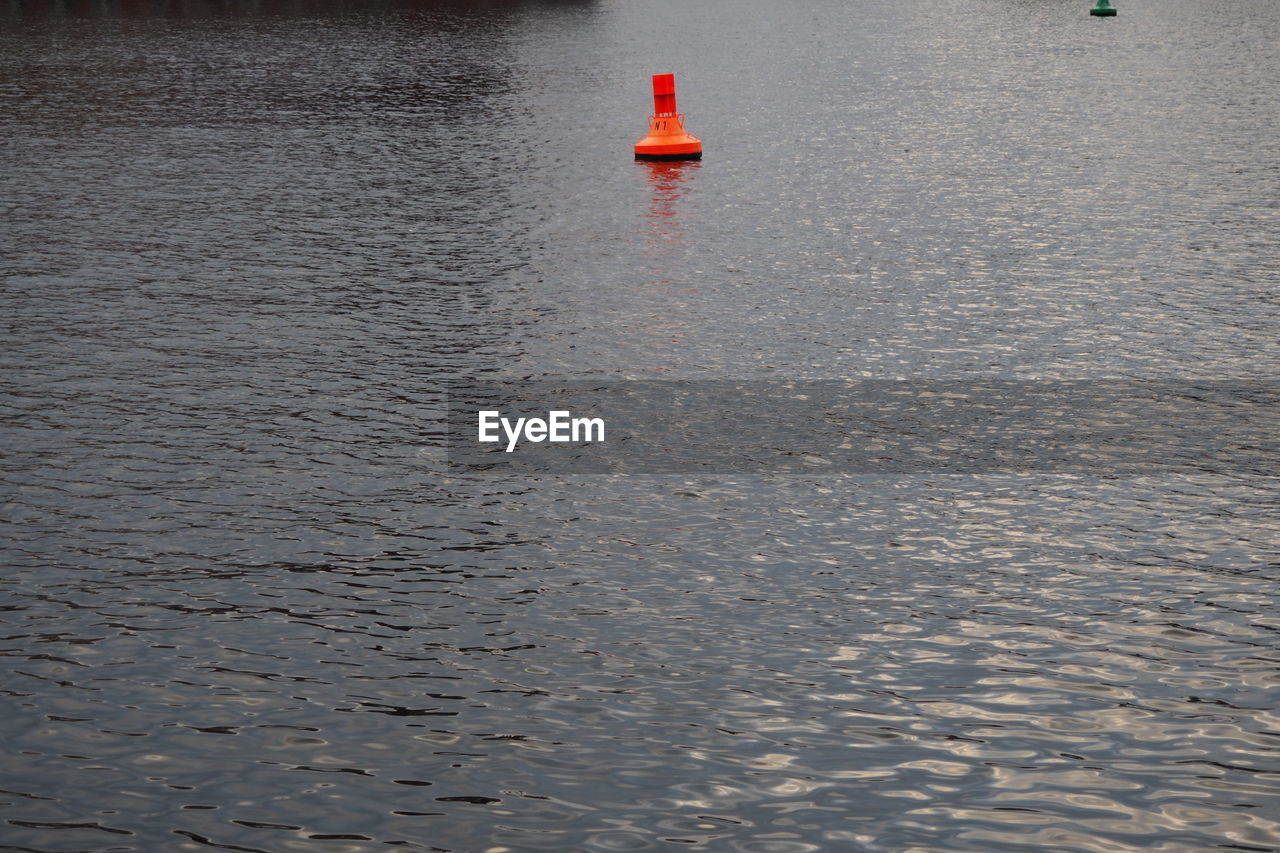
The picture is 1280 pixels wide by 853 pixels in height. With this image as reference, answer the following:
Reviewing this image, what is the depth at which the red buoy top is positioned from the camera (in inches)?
750

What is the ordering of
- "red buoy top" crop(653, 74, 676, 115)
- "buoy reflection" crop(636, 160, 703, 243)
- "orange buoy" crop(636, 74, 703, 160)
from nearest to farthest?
"buoy reflection" crop(636, 160, 703, 243) → "red buoy top" crop(653, 74, 676, 115) → "orange buoy" crop(636, 74, 703, 160)

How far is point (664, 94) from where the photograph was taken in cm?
1984

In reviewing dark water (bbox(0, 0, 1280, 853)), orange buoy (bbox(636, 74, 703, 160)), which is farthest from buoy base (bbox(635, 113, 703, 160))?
dark water (bbox(0, 0, 1280, 853))

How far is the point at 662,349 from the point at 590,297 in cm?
186

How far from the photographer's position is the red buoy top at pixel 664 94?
750 inches

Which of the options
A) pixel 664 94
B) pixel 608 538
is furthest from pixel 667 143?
pixel 608 538

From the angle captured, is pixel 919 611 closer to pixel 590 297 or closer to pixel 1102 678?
pixel 1102 678

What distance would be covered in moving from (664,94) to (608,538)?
1311 cm

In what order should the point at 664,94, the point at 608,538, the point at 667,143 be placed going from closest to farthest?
the point at 608,538, the point at 664,94, the point at 667,143

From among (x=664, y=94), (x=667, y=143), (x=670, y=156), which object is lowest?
(x=670, y=156)

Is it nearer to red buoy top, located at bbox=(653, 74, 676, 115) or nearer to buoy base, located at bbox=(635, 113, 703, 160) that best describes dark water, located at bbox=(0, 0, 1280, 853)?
buoy base, located at bbox=(635, 113, 703, 160)

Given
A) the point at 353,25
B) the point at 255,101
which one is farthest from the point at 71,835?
the point at 353,25

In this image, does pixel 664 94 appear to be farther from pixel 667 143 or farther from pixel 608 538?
pixel 608 538

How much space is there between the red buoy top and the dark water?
0.96m
